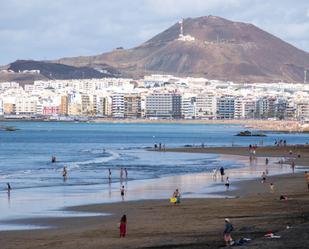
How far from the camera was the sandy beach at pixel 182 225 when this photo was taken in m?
18.1

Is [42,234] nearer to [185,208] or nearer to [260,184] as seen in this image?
[185,208]

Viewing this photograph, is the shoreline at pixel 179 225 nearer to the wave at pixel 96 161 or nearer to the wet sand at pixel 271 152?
the wave at pixel 96 161

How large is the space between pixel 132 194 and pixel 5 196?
4.35m

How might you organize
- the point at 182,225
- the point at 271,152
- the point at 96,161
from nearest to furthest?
the point at 182,225 → the point at 96,161 → the point at 271,152

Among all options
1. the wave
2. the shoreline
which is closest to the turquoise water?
the wave

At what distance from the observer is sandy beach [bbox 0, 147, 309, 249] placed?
59.4 ft

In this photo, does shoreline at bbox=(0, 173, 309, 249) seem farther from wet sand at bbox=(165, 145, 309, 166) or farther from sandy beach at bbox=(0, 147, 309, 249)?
wet sand at bbox=(165, 145, 309, 166)

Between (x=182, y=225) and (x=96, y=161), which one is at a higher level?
(x=182, y=225)

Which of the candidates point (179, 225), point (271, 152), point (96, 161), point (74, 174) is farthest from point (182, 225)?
point (271, 152)

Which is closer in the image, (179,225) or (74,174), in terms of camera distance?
(179,225)

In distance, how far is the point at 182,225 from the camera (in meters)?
21.3

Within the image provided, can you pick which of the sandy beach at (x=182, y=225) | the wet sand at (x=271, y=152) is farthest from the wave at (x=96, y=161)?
the sandy beach at (x=182, y=225)

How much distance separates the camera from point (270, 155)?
197 ft

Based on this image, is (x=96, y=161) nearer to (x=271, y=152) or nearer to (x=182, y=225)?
(x=271, y=152)
